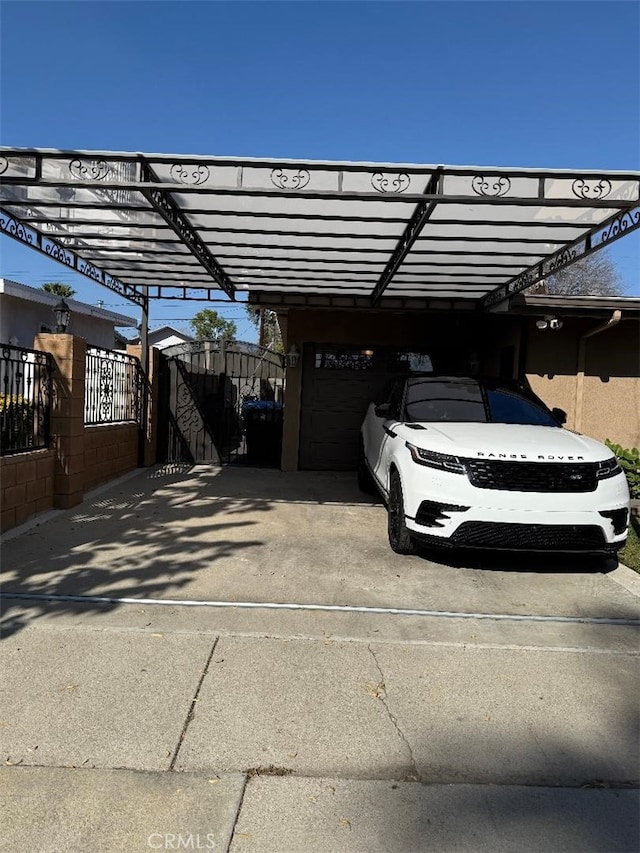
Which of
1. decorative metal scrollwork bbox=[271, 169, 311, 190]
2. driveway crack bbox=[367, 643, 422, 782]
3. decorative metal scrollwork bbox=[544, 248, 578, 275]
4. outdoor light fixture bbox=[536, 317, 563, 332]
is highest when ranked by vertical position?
→ decorative metal scrollwork bbox=[271, 169, 311, 190]

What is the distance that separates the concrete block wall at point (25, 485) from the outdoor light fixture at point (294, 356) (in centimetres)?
472

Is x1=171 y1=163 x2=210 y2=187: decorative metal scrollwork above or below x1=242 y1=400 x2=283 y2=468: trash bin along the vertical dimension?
above

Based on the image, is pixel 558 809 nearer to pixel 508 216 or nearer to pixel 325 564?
pixel 325 564

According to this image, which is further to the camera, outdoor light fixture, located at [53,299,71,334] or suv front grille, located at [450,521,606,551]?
outdoor light fixture, located at [53,299,71,334]

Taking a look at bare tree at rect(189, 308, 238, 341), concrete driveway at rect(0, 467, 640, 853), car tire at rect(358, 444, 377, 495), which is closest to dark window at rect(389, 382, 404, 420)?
car tire at rect(358, 444, 377, 495)

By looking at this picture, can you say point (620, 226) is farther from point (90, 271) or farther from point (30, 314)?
point (30, 314)

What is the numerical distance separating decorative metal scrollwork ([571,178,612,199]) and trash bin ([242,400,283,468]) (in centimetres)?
729

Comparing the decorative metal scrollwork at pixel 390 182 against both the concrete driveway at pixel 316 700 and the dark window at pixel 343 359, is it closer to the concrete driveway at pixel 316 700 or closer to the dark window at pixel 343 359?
the concrete driveway at pixel 316 700

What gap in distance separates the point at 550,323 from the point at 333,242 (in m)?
3.48

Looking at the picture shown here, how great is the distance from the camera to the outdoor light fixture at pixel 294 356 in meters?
10.4

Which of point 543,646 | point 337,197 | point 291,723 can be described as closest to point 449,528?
point 543,646

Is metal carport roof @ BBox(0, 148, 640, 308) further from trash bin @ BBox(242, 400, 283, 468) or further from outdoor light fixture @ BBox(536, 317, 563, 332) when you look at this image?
trash bin @ BBox(242, 400, 283, 468)

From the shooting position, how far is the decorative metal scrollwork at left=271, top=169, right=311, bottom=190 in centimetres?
467

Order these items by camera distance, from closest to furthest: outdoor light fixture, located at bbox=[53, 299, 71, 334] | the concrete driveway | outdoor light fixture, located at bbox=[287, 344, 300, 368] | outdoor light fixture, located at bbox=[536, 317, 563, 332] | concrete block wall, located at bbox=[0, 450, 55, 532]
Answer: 1. the concrete driveway
2. concrete block wall, located at bbox=[0, 450, 55, 532]
3. outdoor light fixture, located at bbox=[53, 299, 71, 334]
4. outdoor light fixture, located at bbox=[536, 317, 563, 332]
5. outdoor light fixture, located at bbox=[287, 344, 300, 368]
